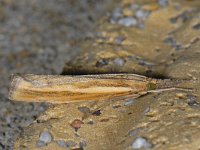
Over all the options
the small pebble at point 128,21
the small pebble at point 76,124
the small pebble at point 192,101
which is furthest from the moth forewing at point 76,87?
the small pebble at point 128,21

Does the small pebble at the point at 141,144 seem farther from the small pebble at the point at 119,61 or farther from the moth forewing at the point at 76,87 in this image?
the small pebble at the point at 119,61

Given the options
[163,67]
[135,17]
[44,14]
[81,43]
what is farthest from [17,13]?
[163,67]

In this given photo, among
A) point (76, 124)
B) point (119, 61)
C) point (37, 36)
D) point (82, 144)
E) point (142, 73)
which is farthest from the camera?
point (37, 36)

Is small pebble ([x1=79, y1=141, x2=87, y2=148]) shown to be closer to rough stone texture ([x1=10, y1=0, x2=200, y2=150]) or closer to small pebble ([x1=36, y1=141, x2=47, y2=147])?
rough stone texture ([x1=10, y1=0, x2=200, y2=150])

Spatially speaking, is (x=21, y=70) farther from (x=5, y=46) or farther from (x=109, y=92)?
(x=109, y=92)

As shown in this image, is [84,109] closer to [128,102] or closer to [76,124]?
[76,124]

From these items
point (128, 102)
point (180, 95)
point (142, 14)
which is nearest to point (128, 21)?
point (142, 14)
